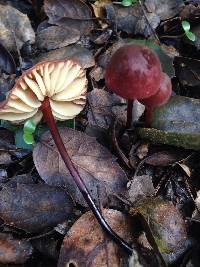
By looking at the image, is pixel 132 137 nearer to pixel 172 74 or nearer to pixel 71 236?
pixel 172 74

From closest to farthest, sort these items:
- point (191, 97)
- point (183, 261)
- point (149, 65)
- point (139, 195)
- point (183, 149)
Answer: point (149, 65) → point (183, 261) → point (139, 195) → point (183, 149) → point (191, 97)

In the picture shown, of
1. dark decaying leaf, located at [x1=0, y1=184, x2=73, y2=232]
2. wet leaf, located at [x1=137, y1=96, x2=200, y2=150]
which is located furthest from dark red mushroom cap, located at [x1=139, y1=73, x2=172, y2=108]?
dark decaying leaf, located at [x1=0, y1=184, x2=73, y2=232]

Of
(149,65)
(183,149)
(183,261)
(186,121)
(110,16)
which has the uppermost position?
(149,65)

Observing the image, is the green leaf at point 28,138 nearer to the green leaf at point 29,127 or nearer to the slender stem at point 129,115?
the green leaf at point 29,127

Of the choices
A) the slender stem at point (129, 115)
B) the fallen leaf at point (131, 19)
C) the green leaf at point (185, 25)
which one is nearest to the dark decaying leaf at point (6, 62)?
the fallen leaf at point (131, 19)

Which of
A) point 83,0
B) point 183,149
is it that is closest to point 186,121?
point 183,149

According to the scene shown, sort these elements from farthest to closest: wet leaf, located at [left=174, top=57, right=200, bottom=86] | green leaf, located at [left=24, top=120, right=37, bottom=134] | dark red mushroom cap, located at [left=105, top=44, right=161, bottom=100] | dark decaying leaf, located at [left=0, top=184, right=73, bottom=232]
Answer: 1. wet leaf, located at [left=174, top=57, right=200, bottom=86]
2. green leaf, located at [left=24, top=120, right=37, bottom=134]
3. dark decaying leaf, located at [left=0, top=184, right=73, bottom=232]
4. dark red mushroom cap, located at [left=105, top=44, right=161, bottom=100]

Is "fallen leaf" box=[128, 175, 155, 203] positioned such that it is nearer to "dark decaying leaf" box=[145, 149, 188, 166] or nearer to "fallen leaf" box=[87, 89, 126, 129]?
"dark decaying leaf" box=[145, 149, 188, 166]
